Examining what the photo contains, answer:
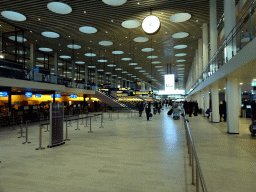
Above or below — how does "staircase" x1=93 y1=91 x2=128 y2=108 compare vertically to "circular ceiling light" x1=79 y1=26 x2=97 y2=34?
below

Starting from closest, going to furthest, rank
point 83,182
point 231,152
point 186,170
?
1. point 83,182
2. point 186,170
3. point 231,152

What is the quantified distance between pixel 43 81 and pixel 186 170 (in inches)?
600

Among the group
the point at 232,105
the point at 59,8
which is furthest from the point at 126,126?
Answer: the point at 59,8

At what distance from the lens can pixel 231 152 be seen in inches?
250

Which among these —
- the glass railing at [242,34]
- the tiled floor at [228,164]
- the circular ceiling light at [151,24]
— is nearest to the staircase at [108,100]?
the circular ceiling light at [151,24]

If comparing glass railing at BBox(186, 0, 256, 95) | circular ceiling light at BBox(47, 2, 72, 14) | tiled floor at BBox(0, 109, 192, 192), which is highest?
circular ceiling light at BBox(47, 2, 72, 14)

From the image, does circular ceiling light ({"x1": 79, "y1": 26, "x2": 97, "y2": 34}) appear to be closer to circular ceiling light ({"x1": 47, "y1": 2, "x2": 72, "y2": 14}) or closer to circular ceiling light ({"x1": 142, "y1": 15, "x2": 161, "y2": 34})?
circular ceiling light ({"x1": 47, "y1": 2, "x2": 72, "y2": 14})

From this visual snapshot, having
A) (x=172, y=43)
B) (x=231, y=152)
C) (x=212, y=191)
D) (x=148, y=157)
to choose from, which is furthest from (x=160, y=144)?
(x=172, y=43)

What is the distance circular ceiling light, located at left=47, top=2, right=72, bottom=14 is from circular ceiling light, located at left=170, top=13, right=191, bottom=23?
7.32 m

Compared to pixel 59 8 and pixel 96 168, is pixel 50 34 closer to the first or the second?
pixel 59 8

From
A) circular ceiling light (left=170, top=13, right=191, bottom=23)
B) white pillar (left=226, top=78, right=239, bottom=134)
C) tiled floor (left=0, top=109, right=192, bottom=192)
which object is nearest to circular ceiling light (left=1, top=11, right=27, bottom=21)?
tiled floor (left=0, top=109, right=192, bottom=192)

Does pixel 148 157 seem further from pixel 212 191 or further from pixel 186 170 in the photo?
pixel 212 191

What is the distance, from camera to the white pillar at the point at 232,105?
988 centimetres

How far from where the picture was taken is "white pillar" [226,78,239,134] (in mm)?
9883
